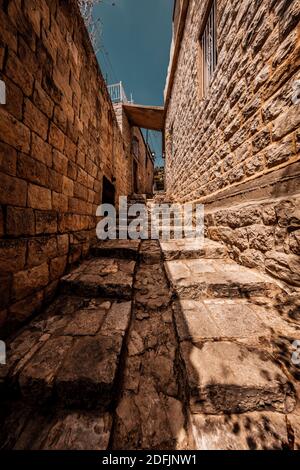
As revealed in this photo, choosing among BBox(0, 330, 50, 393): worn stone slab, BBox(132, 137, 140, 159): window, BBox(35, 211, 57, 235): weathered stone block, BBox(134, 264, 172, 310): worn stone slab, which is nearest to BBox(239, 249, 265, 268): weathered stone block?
BBox(134, 264, 172, 310): worn stone slab

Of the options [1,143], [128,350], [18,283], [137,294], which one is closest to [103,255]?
[137,294]

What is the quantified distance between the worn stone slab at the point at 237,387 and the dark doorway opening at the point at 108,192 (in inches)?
161

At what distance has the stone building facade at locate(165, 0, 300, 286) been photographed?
1.60 metres

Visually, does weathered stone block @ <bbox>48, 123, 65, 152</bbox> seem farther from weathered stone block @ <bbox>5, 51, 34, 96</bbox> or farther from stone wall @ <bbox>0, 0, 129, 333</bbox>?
weathered stone block @ <bbox>5, 51, 34, 96</bbox>

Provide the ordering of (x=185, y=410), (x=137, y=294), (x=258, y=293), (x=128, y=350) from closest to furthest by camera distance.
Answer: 1. (x=185, y=410)
2. (x=128, y=350)
3. (x=258, y=293)
4. (x=137, y=294)

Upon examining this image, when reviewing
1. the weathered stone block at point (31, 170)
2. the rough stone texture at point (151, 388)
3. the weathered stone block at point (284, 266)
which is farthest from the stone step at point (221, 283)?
the weathered stone block at point (31, 170)

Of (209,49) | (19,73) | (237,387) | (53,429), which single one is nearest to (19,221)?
(19,73)

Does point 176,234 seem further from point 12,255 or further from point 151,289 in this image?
point 12,255

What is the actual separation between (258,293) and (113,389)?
158 cm

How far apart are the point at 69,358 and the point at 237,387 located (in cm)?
113

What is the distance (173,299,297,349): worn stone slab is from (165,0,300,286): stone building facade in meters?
0.42

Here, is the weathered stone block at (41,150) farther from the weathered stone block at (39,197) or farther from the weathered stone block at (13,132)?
the weathered stone block at (39,197)

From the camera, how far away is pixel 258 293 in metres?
1.84
